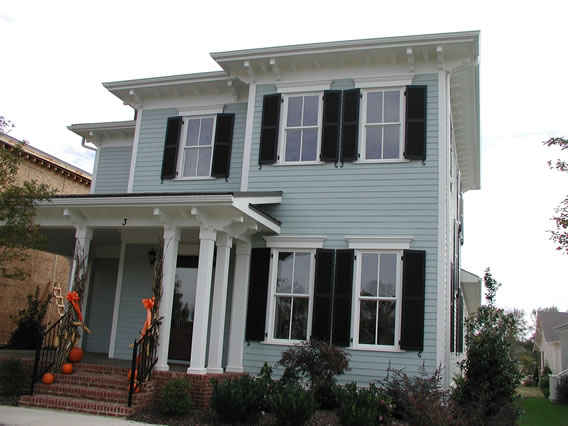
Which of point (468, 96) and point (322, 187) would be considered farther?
point (468, 96)

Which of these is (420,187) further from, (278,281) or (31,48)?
(31,48)

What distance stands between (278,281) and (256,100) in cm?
413

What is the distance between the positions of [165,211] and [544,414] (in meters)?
14.4

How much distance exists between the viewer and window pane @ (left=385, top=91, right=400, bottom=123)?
37.4ft

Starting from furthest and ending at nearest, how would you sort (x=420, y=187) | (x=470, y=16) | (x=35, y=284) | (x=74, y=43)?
(x=35, y=284) < (x=74, y=43) < (x=470, y=16) < (x=420, y=187)

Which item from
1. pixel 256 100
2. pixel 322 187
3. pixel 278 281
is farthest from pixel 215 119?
pixel 278 281

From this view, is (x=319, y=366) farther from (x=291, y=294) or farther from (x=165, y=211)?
(x=165, y=211)

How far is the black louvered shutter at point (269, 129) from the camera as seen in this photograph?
11.9m

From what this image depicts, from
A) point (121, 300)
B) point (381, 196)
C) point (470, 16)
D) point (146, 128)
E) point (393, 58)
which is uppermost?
point (470, 16)

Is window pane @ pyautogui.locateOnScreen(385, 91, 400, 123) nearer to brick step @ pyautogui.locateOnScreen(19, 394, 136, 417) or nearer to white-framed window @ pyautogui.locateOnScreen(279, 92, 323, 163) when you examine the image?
white-framed window @ pyautogui.locateOnScreen(279, 92, 323, 163)

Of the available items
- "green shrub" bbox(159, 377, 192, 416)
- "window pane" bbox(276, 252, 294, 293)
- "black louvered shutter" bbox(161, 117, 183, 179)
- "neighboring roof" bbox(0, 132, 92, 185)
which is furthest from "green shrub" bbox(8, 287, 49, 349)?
"green shrub" bbox(159, 377, 192, 416)

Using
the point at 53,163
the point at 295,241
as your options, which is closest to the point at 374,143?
the point at 295,241

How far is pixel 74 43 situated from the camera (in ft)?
49.5

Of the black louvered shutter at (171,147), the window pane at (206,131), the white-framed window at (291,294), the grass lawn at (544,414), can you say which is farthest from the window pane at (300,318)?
the grass lawn at (544,414)
